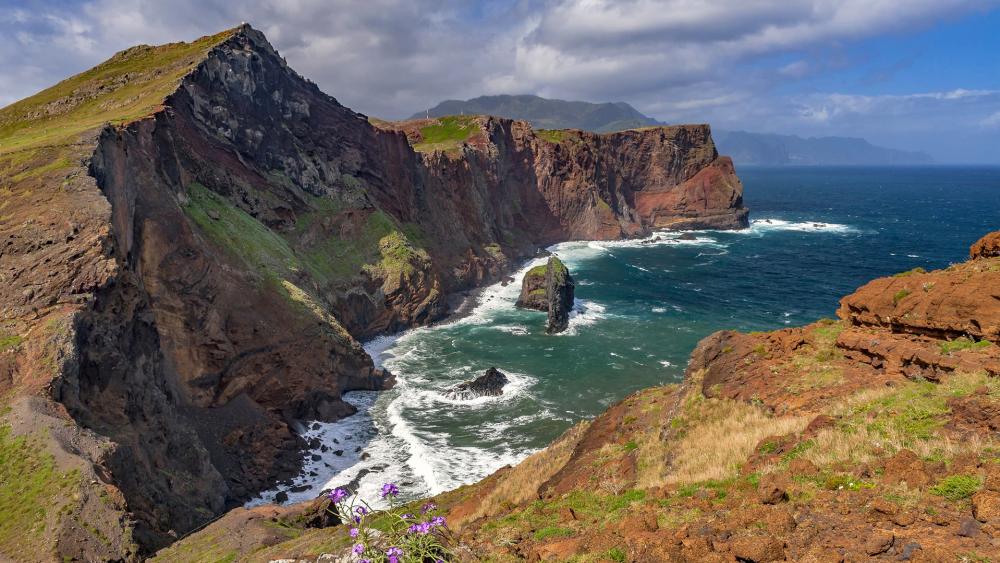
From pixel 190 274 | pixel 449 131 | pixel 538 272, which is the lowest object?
pixel 538 272

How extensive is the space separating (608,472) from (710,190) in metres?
137

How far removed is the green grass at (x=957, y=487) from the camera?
29.8 ft

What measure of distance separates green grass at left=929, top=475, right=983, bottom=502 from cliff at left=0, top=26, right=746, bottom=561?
76.3 ft

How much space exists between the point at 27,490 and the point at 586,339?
163ft

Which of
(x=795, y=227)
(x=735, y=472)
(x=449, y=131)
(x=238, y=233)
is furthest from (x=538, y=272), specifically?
(x=795, y=227)

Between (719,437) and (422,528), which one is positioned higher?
(422,528)

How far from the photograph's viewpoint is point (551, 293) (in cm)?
6494

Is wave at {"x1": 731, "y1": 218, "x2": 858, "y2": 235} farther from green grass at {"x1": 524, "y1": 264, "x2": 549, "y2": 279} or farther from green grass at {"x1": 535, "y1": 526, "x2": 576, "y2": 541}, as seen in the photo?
green grass at {"x1": 535, "y1": 526, "x2": 576, "y2": 541}

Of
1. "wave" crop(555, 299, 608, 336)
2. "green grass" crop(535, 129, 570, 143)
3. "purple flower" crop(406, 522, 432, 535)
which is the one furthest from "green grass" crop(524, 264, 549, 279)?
"purple flower" crop(406, 522, 432, 535)

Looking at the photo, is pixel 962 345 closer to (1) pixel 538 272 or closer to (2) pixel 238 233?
(2) pixel 238 233

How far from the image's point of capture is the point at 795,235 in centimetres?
12694

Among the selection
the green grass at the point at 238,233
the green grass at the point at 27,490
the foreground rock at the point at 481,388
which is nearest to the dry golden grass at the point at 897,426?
the green grass at the point at 27,490

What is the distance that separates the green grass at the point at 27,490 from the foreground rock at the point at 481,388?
1170 inches

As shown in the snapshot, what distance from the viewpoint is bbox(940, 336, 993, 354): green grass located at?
1567 cm
